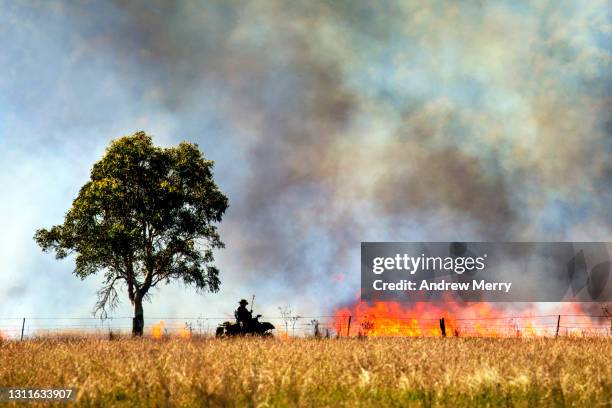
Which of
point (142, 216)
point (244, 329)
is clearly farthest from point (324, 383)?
point (142, 216)

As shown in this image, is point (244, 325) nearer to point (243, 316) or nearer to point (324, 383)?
point (243, 316)

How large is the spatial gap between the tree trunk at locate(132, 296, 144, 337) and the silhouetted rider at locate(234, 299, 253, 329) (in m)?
13.3

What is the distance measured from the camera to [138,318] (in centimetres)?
3744

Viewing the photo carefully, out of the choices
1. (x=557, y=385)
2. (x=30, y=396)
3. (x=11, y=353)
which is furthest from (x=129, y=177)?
(x=557, y=385)

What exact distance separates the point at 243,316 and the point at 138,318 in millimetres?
14073

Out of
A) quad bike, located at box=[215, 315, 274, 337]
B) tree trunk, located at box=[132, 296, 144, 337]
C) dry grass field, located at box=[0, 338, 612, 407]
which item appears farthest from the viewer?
tree trunk, located at box=[132, 296, 144, 337]

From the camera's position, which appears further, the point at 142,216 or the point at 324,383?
the point at 142,216

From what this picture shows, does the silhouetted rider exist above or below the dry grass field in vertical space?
above

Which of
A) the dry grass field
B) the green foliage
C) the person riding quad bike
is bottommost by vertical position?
the dry grass field

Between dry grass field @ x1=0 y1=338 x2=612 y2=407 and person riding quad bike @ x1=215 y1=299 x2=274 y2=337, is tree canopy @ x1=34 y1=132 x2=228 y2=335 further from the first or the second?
dry grass field @ x1=0 y1=338 x2=612 y2=407

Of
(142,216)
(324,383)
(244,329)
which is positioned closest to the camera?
(324,383)

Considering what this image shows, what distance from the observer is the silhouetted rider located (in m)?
25.8

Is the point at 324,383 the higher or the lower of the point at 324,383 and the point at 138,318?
the lower

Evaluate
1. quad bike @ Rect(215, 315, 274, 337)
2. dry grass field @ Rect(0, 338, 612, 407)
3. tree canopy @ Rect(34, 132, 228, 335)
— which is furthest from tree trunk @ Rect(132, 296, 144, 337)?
dry grass field @ Rect(0, 338, 612, 407)
